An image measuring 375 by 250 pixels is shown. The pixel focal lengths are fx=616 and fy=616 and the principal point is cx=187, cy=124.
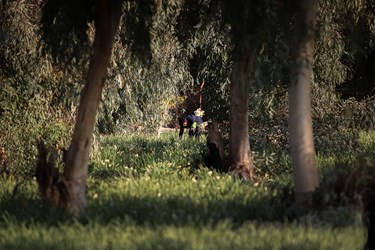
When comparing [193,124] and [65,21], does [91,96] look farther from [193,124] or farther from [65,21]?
[193,124]

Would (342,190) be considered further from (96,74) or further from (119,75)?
(119,75)

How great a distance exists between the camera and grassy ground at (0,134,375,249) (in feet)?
17.9

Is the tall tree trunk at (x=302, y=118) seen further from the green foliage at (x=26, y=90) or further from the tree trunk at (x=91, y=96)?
the green foliage at (x=26, y=90)

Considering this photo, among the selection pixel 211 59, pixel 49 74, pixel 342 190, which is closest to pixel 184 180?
pixel 342 190

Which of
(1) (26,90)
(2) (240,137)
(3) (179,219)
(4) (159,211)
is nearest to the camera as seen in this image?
(3) (179,219)

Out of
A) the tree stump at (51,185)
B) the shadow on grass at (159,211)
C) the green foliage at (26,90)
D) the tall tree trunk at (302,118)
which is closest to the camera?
the shadow on grass at (159,211)

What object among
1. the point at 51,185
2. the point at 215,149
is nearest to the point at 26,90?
the point at 215,149

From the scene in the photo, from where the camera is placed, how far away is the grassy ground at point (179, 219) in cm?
544

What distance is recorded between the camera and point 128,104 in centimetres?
1616

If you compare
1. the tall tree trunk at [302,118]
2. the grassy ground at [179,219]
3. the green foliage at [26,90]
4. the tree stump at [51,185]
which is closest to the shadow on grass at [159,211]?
the grassy ground at [179,219]

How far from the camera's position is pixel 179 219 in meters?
6.63

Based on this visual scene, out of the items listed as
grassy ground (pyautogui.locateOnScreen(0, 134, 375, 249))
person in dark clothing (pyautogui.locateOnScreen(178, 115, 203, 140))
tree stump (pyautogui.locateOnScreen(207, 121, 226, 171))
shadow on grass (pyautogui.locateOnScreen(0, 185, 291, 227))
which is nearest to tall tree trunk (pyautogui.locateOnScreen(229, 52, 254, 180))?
tree stump (pyautogui.locateOnScreen(207, 121, 226, 171))

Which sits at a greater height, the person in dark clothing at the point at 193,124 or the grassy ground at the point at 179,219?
the person in dark clothing at the point at 193,124

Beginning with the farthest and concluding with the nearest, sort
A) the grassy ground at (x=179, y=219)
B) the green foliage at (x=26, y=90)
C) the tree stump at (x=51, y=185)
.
A: the green foliage at (x=26, y=90), the tree stump at (x=51, y=185), the grassy ground at (x=179, y=219)
